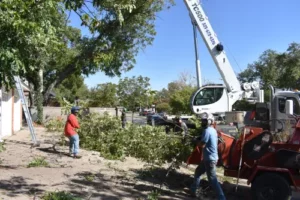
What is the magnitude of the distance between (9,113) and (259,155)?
1397cm

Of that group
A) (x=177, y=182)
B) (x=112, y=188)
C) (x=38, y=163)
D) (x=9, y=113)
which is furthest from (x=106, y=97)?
(x=112, y=188)

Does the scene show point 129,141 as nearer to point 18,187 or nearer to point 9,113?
point 18,187

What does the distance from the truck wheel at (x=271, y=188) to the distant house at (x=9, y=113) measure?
37.8ft

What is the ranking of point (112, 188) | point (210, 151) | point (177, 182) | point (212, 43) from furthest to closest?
point (212, 43) < point (177, 182) < point (112, 188) < point (210, 151)

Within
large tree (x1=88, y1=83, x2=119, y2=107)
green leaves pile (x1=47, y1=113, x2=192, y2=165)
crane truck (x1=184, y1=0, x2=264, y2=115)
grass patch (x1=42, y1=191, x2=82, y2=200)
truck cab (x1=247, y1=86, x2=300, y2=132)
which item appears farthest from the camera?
large tree (x1=88, y1=83, x2=119, y2=107)

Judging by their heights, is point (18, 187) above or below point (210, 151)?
below

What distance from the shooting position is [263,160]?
8.42 meters

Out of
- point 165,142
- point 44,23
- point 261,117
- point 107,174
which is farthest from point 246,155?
point 261,117

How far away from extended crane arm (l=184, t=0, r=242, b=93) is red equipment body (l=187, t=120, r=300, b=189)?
837 centimetres

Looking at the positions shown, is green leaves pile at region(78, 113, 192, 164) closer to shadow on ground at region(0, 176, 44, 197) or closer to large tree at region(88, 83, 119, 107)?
shadow on ground at region(0, 176, 44, 197)

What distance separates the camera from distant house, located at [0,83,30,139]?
57.3 feet

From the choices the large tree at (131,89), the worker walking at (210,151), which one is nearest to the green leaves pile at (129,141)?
the worker walking at (210,151)

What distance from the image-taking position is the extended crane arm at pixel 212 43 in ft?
56.3

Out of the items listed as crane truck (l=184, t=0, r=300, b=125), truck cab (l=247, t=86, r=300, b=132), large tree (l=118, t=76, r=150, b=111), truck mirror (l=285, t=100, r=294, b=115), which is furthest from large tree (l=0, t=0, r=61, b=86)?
large tree (l=118, t=76, r=150, b=111)
